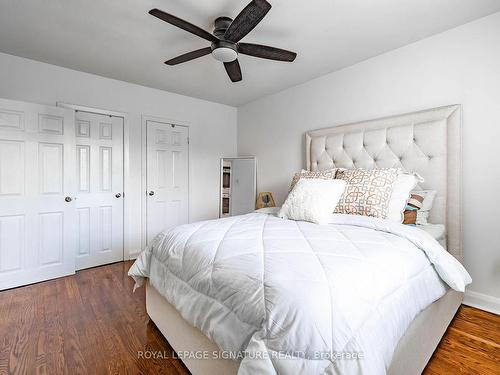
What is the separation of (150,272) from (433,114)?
264 cm

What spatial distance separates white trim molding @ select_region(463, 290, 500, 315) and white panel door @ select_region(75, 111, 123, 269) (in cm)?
380

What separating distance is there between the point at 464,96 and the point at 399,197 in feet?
3.42

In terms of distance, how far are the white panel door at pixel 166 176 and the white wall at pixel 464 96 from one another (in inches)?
84.1

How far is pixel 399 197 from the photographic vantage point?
1950 mm

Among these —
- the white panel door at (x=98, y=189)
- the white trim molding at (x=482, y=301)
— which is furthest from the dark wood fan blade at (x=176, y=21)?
the white trim molding at (x=482, y=301)

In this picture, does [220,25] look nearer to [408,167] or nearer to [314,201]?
[314,201]

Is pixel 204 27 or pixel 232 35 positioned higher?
pixel 204 27

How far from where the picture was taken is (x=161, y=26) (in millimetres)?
2143

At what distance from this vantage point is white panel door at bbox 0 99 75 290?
8.15 ft

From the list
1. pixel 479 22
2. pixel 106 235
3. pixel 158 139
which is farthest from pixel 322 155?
pixel 106 235

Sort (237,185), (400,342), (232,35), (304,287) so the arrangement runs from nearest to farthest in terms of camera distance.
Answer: (304,287) → (400,342) → (232,35) → (237,185)

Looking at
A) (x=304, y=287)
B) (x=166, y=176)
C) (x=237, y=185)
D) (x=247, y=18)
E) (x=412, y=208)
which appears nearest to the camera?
(x=304, y=287)

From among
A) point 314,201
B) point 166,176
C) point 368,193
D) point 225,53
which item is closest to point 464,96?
point 368,193

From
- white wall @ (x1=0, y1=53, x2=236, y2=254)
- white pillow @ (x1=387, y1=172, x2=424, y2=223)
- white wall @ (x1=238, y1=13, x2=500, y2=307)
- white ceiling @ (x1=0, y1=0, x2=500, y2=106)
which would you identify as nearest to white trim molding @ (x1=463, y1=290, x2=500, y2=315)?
white wall @ (x1=238, y1=13, x2=500, y2=307)
